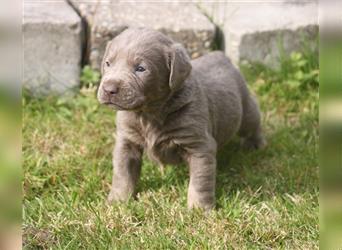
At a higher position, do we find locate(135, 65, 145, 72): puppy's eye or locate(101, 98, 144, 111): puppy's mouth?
locate(135, 65, 145, 72): puppy's eye

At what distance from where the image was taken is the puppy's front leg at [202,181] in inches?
144

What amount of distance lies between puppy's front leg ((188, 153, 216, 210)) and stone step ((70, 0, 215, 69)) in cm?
184

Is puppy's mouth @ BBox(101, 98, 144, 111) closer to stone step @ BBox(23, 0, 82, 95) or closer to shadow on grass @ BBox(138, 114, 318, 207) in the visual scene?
shadow on grass @ BBox(138, 114, 318, 207)

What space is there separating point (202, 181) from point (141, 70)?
756mm

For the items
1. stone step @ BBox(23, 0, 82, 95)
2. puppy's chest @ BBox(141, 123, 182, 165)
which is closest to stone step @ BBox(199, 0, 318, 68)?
stone step @ BBox(23, 0, 82, 95)

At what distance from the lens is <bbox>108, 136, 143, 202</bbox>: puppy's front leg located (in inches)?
149

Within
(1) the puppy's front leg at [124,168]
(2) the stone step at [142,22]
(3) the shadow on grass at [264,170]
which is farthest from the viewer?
(2) the stone step at [142,22]

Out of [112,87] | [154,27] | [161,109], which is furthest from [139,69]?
[154,27]

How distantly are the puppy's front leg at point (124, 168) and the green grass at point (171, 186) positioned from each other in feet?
0.31

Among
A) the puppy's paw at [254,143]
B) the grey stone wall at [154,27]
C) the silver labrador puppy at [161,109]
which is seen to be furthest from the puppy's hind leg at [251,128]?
the grey stone wall at [154,27]

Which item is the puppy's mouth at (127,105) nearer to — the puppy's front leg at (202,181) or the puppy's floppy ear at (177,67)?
the puppy's floppy ear at (177,67)

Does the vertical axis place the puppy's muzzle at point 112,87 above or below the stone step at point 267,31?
above

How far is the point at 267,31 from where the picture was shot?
5422 mm

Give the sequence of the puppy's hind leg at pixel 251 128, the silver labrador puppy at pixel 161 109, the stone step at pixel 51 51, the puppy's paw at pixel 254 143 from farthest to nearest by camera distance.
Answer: the stone step at pixel 51 51
the puppy's paw at pixel 254 143
the puppy's hind leg at pixel 251 128
the silver labrador puppy at pixel 161 109
